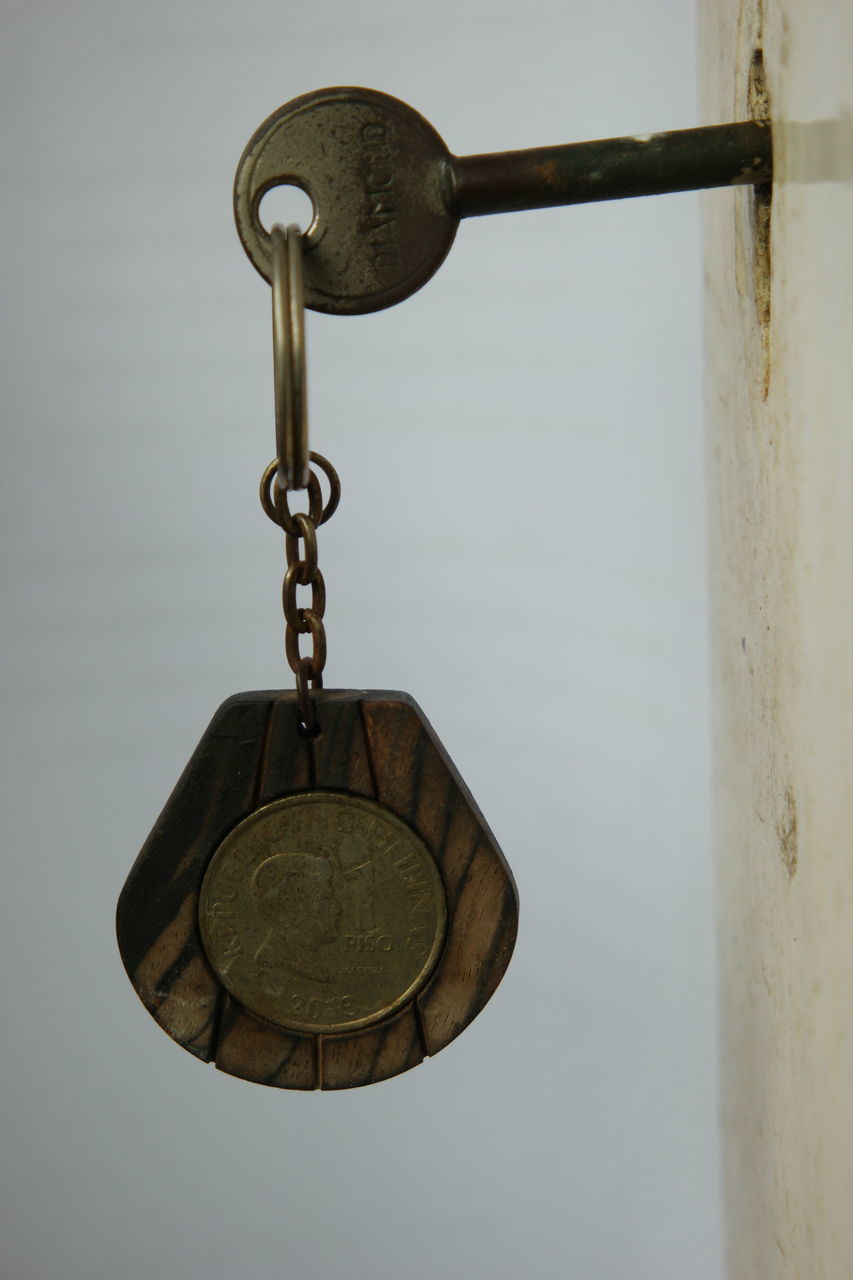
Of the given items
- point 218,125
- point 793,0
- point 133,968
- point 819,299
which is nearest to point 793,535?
point 819,299

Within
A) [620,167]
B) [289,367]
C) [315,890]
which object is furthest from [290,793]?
[620,167]

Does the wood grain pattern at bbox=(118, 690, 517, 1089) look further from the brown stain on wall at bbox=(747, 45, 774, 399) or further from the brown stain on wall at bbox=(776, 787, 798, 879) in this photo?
the brown stain on wall at bbox=(747, 45, 774, 399)

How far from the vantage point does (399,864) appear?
0.58 m

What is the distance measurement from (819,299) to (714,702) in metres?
0.59

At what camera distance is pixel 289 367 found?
19.4 inches

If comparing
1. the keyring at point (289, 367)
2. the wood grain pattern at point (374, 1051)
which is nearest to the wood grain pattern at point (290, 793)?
the wood grain pattern at point (374, 1051)

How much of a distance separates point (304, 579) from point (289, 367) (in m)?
0.10

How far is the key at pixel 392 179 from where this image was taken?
53cm

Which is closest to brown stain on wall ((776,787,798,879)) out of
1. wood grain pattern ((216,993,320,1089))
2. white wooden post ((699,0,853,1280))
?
white wooden post ((699,0,853,1280))

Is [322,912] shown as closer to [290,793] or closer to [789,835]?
[290,793]

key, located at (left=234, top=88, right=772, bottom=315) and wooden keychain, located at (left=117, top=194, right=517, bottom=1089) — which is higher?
key, located at (left=234, top=88, right=772, bottom=315)

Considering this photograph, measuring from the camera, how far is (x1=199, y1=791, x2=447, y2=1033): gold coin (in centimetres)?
58

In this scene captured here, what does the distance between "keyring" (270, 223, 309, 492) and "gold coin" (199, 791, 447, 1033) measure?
0.15 meters

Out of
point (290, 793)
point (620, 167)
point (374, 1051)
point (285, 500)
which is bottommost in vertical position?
point (374, 1051)
